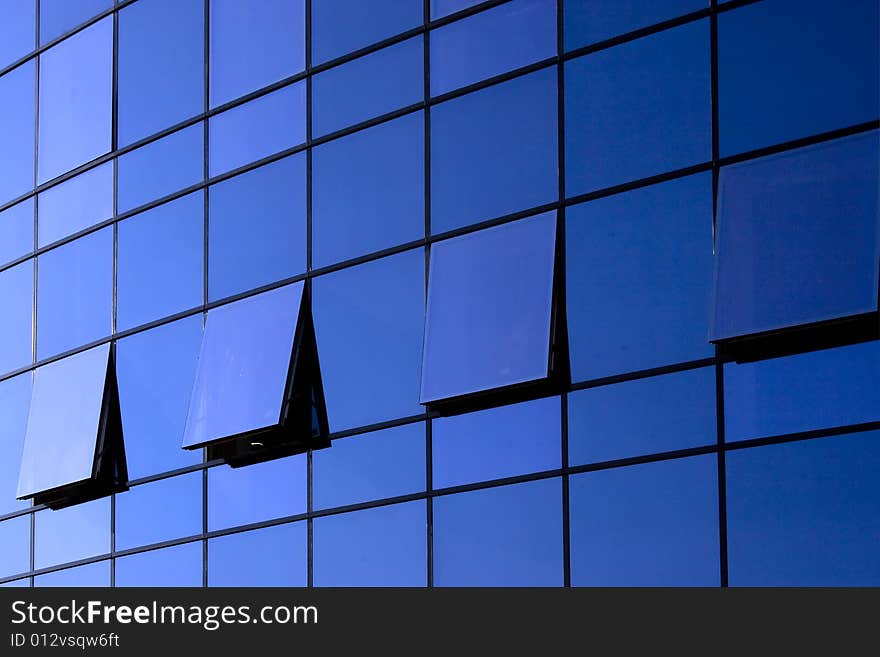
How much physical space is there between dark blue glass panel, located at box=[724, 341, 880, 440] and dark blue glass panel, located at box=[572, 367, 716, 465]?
360 mm

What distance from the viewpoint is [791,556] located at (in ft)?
59.5

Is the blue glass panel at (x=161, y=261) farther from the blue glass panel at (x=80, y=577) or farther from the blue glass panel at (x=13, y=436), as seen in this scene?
the blue glass panel at (x=80, y=577)

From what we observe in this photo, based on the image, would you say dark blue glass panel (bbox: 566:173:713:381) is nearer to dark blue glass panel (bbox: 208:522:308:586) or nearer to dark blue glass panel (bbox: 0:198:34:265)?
dark blue glass panel (bbox: 208:522:308:586)

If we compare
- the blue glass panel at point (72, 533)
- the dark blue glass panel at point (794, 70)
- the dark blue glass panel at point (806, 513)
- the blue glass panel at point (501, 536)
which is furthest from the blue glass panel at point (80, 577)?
the dark blue glass panel at point (794, 70)

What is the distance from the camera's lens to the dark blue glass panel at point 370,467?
877 inches

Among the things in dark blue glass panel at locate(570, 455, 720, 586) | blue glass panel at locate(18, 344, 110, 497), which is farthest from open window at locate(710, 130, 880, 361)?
blue glass panel at locate(18, 344, 110, 497)

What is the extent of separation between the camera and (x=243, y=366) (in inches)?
965

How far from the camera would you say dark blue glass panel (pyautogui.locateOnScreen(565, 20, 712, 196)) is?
19953mm

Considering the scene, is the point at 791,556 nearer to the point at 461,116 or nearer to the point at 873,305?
the point at 873,305

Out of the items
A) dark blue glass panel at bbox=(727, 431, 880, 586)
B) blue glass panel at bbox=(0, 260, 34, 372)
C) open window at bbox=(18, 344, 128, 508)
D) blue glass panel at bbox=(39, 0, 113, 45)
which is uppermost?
blue glass panel at bbox=(39, 0, 113, 45)

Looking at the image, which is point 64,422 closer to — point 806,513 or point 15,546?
point 15,546

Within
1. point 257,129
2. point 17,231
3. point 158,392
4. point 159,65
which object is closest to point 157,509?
point 158,392
